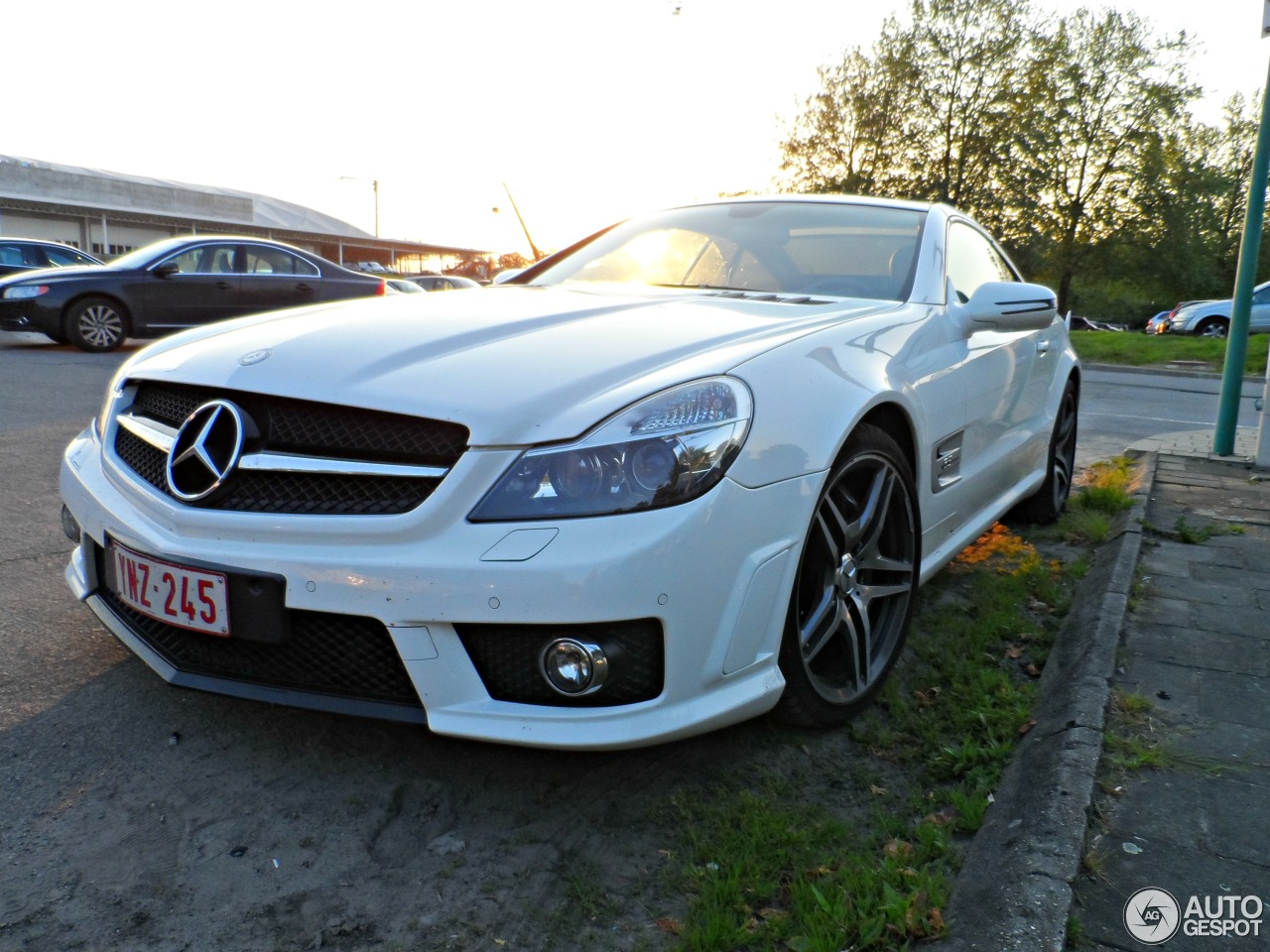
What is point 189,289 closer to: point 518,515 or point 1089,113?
point 518,515

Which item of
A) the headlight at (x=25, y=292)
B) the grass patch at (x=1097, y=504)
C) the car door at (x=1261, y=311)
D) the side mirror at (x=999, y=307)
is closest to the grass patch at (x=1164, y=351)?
the car door at (x=1261, y=311)

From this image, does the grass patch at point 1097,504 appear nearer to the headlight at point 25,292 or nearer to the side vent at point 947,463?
the side vent at point 947,463

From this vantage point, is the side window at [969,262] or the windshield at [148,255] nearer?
the side window at [969,262]

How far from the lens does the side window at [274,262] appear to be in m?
11.5

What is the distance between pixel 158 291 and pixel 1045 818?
35.8 ft

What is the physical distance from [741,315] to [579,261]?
1.24 meters

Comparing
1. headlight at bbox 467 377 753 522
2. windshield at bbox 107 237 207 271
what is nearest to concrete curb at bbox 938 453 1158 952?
headlight at bbox 467 377 753 522

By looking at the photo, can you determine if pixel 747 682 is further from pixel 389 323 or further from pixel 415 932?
pixel 389 323

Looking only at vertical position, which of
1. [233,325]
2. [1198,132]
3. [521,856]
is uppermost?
[1198,132]

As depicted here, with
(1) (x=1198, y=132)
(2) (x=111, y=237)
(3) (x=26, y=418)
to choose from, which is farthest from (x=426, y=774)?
(2) (x=111, y=237)

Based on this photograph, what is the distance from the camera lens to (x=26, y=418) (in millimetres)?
6172

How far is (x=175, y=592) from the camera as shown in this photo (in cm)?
211

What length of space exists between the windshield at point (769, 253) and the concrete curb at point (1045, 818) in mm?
1186

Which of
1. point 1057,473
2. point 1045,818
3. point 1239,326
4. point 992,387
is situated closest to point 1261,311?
point 1239,326
